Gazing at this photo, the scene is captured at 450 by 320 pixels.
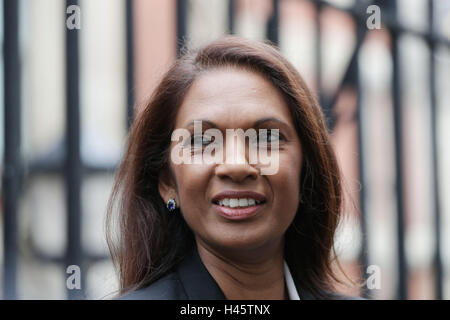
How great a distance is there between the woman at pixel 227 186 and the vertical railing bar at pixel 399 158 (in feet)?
7.73

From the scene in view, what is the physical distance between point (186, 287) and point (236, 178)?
12.3 inches

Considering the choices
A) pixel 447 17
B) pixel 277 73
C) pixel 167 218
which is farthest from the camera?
pixel 447 17

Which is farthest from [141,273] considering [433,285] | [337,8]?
[433,285]

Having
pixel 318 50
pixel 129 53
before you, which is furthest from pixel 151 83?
pixel 318 50

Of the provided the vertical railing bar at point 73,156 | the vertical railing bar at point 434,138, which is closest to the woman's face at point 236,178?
the vertical railing bar at point 73,156

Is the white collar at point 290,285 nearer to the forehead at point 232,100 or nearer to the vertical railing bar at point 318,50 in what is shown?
the forehead at point 232,100

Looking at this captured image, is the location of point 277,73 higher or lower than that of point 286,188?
higher

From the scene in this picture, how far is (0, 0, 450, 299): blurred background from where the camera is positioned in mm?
3027

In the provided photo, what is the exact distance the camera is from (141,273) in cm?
156

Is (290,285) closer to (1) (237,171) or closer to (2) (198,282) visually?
(2) (198,282)

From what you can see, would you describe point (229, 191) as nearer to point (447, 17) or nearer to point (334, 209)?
point (334, 209)

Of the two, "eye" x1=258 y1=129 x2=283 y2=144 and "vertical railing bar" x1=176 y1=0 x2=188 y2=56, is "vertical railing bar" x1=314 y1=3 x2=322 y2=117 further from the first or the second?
"eye" x1=258 y1=129 x2=283 y2=144

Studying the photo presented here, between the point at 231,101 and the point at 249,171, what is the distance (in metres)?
0.17
